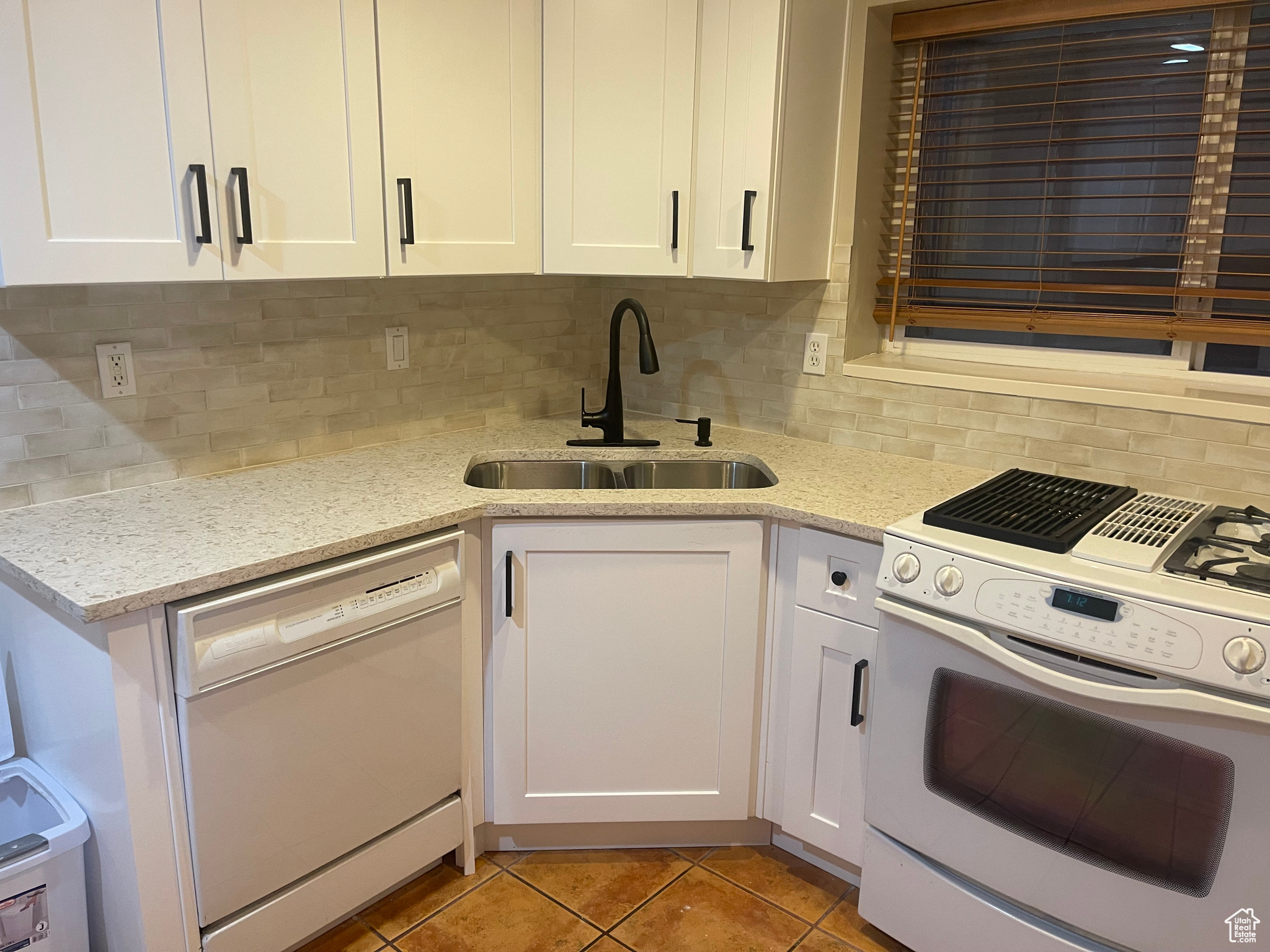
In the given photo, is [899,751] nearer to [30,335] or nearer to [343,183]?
[343,183]

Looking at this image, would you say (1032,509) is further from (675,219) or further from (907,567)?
(675,219)

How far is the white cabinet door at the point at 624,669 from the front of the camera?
79.4 inches

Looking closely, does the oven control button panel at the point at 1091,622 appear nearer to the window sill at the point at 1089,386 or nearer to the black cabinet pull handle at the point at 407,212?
the window sill at the point at 1089,386

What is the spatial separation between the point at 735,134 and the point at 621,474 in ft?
2.92

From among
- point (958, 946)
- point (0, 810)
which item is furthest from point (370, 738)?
point (958, 946)

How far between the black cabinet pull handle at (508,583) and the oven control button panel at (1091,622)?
928 millimetres

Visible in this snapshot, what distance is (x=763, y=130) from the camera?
2146 mm

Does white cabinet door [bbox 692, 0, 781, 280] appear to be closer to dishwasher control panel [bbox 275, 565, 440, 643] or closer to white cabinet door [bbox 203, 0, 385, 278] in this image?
white cabinet door [bbox 203, 0, 385, 278]

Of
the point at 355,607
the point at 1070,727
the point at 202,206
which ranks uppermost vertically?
the point at 202,206

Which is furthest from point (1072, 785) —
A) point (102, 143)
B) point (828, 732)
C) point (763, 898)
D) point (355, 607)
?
point (102, 143)

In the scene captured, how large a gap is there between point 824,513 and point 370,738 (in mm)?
1007

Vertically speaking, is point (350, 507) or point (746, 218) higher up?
point (746, 218)

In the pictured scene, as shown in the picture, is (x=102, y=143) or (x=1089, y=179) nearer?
(x=102, y=143)

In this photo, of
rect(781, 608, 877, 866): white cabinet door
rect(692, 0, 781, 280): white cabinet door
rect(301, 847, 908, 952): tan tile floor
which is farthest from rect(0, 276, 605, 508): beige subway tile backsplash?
rect(781, 608, 877, 866): white cabinet door
